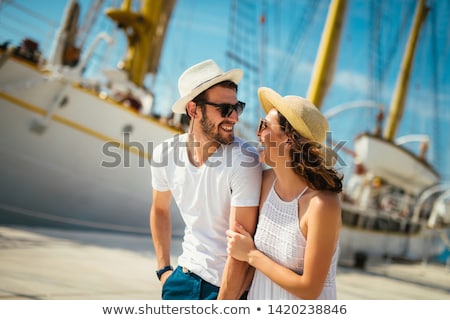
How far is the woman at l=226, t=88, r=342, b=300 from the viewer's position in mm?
1177

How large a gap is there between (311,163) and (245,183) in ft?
0.78

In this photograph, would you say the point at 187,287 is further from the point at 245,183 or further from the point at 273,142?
the point at 273,142

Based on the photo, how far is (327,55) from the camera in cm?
748

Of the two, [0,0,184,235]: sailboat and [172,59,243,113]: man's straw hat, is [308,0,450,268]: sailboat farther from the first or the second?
[172,59,243,113]: man's straw hat

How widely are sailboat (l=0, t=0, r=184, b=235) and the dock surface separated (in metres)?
0.92

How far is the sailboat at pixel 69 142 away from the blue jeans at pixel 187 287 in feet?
14.6

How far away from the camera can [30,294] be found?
8.31 ft

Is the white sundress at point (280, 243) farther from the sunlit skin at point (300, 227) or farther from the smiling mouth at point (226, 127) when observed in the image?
the smiling mouth at point (226, 127)

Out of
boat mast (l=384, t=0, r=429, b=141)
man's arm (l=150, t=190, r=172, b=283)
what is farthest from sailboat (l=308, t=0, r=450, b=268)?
man's arm (l=150, t=190, r=172, b=283)

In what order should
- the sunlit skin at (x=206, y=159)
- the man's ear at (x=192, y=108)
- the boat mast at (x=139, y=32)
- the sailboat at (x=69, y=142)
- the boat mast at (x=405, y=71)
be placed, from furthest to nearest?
1. the boat mast at (x=405, y=71)
2. the boat mast at (x=139, y=32)
3. the sailboat at (x=69, y=142)
4. the man's ear at (x=192, y=108)
5. the sunlit skin at (x=206, y=159)

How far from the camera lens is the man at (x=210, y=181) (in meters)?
1.37

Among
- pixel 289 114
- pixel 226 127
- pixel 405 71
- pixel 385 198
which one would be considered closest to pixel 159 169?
pixel 226 127

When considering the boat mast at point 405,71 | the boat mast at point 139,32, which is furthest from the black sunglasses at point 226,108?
the boat mast at point 405,71
